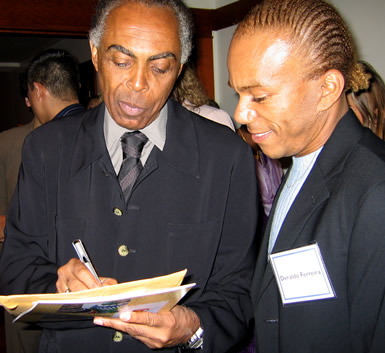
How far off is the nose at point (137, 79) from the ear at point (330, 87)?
57 cm

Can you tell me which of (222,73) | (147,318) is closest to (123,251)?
(147,318)

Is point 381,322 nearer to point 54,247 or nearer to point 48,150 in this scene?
point 54,247

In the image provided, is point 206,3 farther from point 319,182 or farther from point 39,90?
point 319,182

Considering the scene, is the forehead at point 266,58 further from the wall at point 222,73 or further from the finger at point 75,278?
the wall at point 222,73

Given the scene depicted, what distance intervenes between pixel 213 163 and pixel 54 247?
0.60m

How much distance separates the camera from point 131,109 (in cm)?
146

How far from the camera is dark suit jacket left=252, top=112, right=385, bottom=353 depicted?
93cm

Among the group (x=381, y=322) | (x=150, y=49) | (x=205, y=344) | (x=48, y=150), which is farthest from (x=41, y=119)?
(x=381, y=322)

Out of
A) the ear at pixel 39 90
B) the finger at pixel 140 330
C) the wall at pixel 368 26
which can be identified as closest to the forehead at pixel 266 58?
the finger at pixel 140 330

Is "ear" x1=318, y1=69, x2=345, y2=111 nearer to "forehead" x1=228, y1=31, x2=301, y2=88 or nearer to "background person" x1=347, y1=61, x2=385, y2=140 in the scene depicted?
"forehead" x1=228, y1=31, x2=301, y2=88

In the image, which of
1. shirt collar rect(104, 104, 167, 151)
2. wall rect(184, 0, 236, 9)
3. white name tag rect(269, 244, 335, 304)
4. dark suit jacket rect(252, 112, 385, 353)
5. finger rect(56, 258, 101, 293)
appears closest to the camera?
dark suit jacket rect(252, 112, 385, 353)

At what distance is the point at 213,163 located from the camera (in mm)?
1519

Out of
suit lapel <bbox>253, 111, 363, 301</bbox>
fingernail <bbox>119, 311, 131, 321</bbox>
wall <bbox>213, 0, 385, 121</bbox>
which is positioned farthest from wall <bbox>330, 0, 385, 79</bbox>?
fingernail <bbox>119, 311, 131, 321</bbox>

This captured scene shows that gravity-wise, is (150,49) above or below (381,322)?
above
